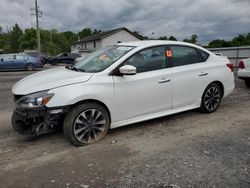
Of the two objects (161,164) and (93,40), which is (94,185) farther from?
(93,40)

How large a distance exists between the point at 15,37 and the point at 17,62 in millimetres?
68211

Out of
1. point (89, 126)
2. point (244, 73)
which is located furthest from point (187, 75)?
point (244, 73)

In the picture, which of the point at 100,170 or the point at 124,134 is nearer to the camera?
the point at 100,170

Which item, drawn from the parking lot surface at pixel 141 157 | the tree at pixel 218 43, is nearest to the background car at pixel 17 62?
the parking lot surface at pixel 141 157

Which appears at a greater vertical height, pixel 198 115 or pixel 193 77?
pixel 193 77

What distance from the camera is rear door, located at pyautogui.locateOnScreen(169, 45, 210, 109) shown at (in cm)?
468

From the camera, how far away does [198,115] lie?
17.5 ft

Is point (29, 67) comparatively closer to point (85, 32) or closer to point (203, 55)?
point (203, 55)

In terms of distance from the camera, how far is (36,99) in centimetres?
353

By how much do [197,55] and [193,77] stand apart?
59cm

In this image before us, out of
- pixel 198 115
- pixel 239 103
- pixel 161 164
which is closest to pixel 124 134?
Result: pixel 161 164

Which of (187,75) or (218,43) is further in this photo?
(218,43)

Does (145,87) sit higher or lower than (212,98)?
higher

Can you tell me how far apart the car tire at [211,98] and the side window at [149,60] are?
135 cm
